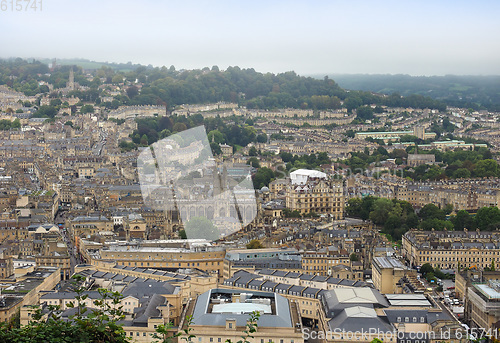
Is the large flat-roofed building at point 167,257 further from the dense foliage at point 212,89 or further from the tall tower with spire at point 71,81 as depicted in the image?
the tall tower with spire at point 71,81

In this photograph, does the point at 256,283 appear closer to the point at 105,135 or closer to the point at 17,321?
the point at 17,321

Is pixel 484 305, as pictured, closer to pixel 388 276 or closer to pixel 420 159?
pixel 388 276

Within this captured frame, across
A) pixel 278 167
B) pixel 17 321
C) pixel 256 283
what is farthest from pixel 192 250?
pixel 278 167

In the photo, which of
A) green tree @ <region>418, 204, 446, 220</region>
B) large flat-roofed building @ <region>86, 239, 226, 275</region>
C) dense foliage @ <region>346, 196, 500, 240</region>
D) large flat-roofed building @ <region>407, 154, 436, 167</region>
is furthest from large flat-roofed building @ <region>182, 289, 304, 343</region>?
large flat-roofed building @ <region>407, 154, 436, 167</region>

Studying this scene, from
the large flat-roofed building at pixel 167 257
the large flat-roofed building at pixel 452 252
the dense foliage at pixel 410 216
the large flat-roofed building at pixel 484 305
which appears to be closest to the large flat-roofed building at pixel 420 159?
the dense foliage at pixel 410 216

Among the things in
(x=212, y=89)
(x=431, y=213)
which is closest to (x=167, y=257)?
(x=431, y=213)

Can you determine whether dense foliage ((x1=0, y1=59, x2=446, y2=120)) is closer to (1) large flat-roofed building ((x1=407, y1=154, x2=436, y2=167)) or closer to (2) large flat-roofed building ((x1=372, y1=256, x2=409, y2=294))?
(1) large flat-roofed building ((x1=407, y1=154, x2=436, y2=167))
